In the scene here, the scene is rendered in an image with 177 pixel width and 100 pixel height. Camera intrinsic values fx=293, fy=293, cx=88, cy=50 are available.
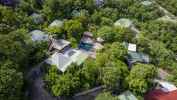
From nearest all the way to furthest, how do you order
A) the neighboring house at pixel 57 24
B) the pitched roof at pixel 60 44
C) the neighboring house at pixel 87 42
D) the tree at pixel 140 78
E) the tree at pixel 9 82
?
the tree at pixel 9 82 < the tree at pixel 140 78 < the pitched roof at pixel 60 44 < the neighboring house at pixel 87 42 < the neighboring house at pixel 57 24

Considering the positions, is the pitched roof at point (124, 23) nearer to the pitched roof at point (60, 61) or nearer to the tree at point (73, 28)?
the tree at point (73, 28)

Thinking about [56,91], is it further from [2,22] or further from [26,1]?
[26,1]

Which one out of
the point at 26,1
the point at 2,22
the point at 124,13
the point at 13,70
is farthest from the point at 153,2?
the point at 13,70

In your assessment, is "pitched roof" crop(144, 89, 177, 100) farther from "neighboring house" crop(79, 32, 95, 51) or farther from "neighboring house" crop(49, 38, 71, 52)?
"neighboring house" crop(49, 38, 71, 52)

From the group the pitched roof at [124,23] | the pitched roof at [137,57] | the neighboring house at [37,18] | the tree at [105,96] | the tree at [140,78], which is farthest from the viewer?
the pitched roof at [124,23]

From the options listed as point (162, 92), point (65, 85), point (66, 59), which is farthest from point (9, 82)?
point (162, 92)

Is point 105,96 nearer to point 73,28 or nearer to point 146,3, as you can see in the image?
point 73,28

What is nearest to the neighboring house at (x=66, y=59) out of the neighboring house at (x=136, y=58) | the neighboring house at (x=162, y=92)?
the neighboring house at (x=136, y=58)
